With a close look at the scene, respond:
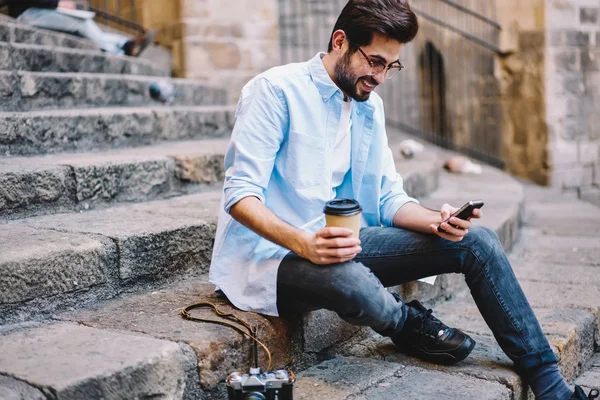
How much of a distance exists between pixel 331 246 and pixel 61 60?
310 cm

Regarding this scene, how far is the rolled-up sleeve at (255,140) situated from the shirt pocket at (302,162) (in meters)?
0.05

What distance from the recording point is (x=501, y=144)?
25.9 ft

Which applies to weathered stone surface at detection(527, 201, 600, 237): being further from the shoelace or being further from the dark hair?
the dark hair

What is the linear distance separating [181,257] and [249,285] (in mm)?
502

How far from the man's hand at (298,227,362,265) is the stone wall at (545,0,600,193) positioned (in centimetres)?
591

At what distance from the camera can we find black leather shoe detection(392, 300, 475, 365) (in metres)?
2.49

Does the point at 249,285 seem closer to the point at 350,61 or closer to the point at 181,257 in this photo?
the point at 181,257

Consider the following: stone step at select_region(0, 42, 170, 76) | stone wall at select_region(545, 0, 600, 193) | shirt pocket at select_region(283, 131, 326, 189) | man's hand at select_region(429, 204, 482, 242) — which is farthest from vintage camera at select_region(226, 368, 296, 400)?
stone wall at select_region(545, 0, 600, 193)

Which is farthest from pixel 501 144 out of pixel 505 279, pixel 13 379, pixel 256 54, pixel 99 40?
pixel 13 379

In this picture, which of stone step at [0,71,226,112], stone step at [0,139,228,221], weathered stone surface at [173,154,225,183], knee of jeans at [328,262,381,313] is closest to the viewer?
knee of jeans at [328,262,381,313]

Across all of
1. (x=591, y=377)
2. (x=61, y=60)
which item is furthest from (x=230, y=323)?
(x=61, y=60)

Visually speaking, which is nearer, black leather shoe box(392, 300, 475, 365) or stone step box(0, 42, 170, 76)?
black leather shoe box(392, 300, 475, 365)

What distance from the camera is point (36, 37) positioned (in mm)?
4699

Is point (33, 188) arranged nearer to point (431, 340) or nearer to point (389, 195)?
point (389, 195)
